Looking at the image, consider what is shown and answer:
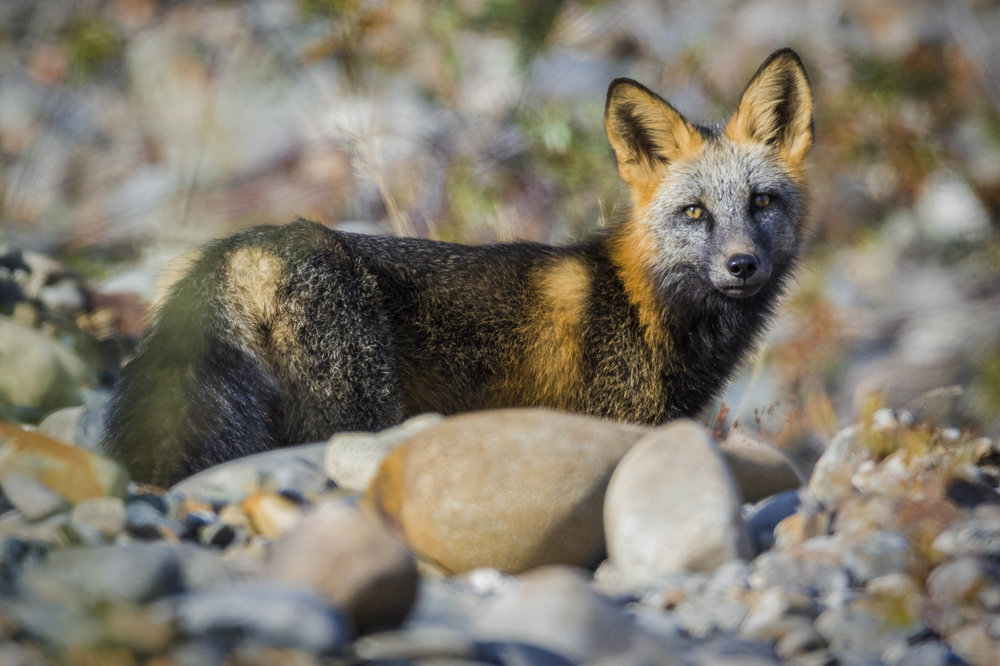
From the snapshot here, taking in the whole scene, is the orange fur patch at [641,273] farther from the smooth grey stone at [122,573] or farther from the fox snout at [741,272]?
the smooth grey stone at [122,573]

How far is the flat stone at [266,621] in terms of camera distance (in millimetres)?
2150

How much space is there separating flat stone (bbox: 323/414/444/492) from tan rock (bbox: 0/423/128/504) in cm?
81

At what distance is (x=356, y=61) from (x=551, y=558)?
9.37m

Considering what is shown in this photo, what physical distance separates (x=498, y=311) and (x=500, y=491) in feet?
6.83

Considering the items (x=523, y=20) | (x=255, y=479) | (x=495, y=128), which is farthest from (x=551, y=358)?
(x=523, y=20)

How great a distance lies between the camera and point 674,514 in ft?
9.89

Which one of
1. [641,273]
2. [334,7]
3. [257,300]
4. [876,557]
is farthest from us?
[334,7]

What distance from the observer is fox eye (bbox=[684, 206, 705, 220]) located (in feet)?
17.7

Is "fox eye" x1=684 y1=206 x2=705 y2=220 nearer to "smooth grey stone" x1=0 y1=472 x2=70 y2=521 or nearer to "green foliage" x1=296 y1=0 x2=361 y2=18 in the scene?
"smooth grey stone" x1=0 y1=472 x2=70 y2=521

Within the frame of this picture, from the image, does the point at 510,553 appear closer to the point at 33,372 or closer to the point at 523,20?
the point at 33,372

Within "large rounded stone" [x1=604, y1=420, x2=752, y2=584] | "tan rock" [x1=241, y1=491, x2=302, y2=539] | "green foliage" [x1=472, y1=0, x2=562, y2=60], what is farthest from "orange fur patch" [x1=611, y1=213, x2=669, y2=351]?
"green foliage" [x1=472, y1=0, x2=562, y2=60]

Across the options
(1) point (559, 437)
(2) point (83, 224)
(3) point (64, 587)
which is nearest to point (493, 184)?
(2) point (83, 224)

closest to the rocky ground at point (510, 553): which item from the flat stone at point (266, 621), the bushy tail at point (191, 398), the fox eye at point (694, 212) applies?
the flat stone at point (266, 621)

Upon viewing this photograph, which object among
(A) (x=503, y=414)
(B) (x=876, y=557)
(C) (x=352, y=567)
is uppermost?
(A) (x=503, y=414)
